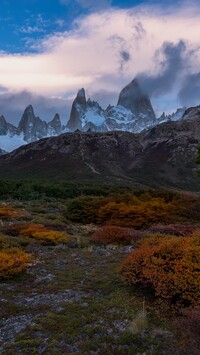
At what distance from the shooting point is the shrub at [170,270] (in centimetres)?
1155

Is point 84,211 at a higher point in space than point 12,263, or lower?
higher

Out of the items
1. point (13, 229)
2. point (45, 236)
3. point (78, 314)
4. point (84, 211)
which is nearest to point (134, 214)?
point (84, 211)

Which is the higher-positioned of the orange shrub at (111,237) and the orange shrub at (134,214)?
the orange shrub at (134,214)

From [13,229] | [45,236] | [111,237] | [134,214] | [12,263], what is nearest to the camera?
[12,263]

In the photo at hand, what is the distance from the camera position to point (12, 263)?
1474 cm

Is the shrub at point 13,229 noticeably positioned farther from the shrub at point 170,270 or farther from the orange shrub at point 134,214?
the shrub at point 170,270

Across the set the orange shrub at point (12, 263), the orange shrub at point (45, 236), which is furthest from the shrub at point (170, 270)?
the orange shrub at point (45, 236)

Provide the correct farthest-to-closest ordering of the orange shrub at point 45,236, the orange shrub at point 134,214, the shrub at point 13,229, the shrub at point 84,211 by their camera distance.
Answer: the shrub at point 84,211 < the orange shrub at point 134,214 < the shrub at point 13,229 < the orange shrub at point 45,236

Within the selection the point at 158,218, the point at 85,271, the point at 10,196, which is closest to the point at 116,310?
the point at 85,271

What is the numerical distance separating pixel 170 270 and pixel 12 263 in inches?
228

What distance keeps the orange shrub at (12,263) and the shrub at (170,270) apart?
3.76 meters

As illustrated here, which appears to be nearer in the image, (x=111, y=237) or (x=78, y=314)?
(x=78, y=314)

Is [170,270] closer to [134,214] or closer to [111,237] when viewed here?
[111,237]

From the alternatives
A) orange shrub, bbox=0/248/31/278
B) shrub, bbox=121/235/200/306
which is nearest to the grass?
orange shrub, bbox=0/248/31/278
